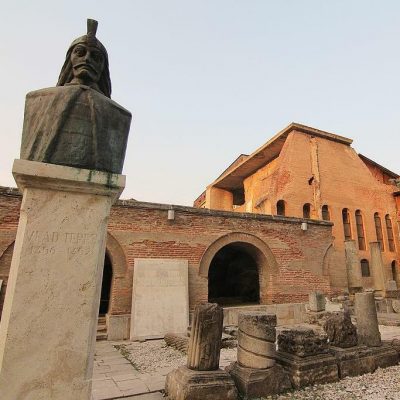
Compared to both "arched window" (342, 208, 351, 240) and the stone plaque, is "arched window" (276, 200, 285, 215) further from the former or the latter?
the stone plaque

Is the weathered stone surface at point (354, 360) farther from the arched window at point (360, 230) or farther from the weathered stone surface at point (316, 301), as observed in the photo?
the arched window at point (360, 230)

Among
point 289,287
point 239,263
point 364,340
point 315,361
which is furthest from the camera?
point 239,263

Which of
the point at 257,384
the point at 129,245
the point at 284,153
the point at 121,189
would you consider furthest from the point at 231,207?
the point at 121,189

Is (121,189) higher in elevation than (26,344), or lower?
higher

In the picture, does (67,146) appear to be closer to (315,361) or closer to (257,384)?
(257,384)

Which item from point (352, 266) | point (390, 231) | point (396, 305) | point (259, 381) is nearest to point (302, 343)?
point (259, 381)

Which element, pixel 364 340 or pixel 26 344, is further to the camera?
pixel 364 340

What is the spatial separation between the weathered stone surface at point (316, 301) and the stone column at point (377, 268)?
242 inches

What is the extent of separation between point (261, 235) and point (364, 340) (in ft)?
18.0

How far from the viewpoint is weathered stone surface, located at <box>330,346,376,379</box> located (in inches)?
190

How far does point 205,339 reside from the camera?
416 cm

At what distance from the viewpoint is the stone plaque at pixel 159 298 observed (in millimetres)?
7833

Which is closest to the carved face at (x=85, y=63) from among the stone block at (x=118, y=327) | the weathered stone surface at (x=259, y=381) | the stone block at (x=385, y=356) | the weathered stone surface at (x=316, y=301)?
the weathered stone surface at (x=259, y=381)

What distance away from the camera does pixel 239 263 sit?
49.6 feet
